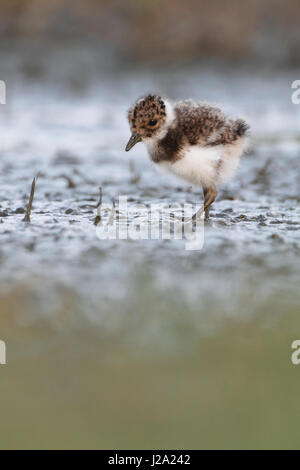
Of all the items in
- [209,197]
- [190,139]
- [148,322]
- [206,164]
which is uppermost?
[190,139]

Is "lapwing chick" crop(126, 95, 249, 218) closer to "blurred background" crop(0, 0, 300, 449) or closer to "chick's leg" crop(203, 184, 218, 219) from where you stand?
"chick's leg" crop(203, 184, 218, 219)

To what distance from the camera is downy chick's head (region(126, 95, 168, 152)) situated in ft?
14.4

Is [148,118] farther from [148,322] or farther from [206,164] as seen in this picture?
[148,322]

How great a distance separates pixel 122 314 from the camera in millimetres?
2838

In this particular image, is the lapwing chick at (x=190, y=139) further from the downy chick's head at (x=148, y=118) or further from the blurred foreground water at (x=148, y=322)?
the blurred foreground water at (x=148, y=322)

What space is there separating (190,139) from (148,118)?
0.91 feet

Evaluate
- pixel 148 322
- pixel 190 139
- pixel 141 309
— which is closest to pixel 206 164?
pixel 190 139

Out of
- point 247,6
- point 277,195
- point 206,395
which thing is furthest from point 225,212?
point 247,6

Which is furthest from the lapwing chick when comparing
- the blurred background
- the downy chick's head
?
the blurred background

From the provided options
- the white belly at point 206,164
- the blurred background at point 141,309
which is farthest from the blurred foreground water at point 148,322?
the white belly at point 206,164

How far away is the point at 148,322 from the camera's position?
109 inches

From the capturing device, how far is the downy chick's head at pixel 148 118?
4.38m

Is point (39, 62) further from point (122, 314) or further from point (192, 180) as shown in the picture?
point (122, 314)

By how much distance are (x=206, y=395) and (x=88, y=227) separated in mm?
2011
